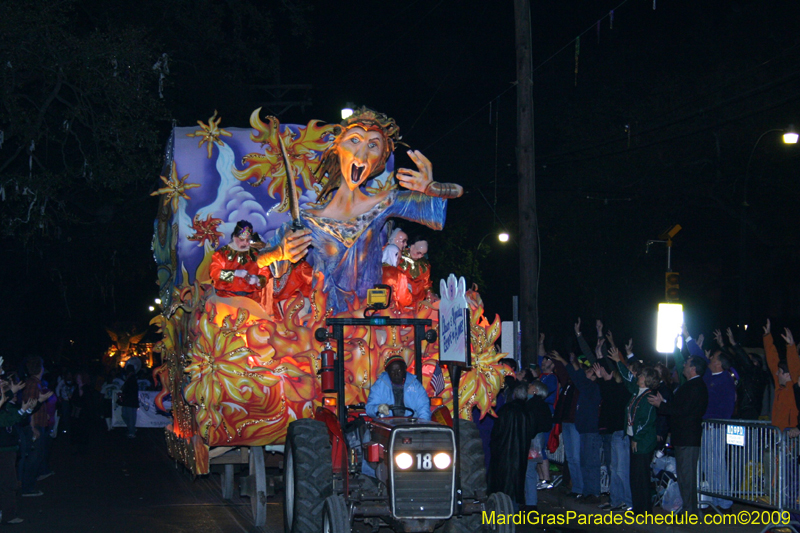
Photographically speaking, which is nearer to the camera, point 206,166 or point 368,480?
point 368,480

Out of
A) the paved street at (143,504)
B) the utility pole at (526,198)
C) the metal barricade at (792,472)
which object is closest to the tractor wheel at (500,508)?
the paved street at (143,504)

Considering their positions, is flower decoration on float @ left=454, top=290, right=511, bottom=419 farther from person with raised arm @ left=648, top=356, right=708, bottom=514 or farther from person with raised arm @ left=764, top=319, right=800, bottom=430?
person with raised arm @ left=764, top=319, right=800, bottom=430

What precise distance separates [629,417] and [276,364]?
4701mm

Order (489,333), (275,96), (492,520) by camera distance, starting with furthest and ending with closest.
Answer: (275,96), (489,333), (492,520)

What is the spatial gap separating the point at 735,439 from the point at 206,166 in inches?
307

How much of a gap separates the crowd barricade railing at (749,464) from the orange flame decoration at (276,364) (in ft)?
11.1

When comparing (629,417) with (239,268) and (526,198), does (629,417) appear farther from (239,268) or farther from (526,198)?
(239,268)

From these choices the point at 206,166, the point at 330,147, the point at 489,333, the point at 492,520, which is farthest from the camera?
the point at 206,166

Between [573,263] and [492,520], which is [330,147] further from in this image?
[573,263]

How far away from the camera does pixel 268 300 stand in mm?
10422

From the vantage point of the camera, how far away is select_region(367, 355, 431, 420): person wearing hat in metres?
8.15

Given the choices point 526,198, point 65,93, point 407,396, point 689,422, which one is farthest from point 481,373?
point 65,93

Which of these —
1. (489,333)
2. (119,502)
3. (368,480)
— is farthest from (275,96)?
(368,480)

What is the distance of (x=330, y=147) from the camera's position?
1059cm
